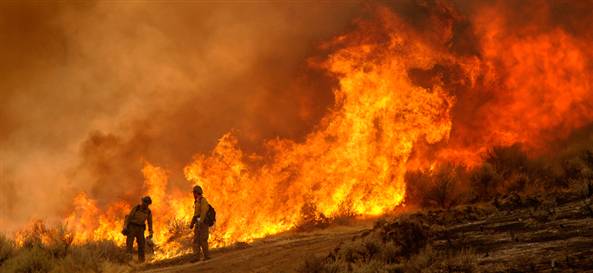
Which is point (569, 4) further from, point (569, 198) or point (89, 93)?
point (89, 93)

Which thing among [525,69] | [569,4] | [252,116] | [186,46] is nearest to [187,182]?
[252,116]

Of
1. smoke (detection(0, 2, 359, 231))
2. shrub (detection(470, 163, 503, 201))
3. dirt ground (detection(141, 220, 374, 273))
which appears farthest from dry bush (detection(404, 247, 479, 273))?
smoke (detection(0, 2, 359, 231))

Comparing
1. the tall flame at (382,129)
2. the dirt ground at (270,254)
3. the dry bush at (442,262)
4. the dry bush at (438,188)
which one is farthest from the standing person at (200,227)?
the dry bush at (438,188)

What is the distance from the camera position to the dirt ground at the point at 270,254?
1159cm

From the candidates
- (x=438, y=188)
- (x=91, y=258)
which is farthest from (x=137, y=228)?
(x=438, y=188)

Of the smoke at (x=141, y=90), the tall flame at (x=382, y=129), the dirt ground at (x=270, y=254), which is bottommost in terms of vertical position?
the dirt ground at (x=270, y=254)

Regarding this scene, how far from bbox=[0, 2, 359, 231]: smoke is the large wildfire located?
57.6 inches

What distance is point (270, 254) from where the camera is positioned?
12.8m

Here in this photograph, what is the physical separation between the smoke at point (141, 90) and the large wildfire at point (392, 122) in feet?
4.80

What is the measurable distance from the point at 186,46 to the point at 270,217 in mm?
10162

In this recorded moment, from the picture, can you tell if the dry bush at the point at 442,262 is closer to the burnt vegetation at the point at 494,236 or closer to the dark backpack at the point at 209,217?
the burnt vegetation at the point at 494,236

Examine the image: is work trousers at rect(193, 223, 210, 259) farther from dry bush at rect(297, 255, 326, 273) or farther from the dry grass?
dry bush at rect(297, 255, 326, 273)

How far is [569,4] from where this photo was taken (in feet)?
74.3

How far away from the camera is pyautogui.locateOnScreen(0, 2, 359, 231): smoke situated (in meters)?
23.7
